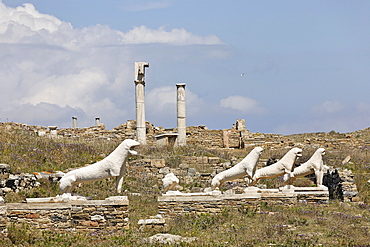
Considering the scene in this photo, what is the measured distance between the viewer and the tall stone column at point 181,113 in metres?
37.3

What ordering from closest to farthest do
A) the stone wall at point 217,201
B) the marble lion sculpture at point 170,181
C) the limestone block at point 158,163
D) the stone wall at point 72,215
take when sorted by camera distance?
the stone wall at point 72,215 < the stone wall at point 217,201 < the marble lion sculpture at point 170,181 < the limestone block at point 158,163

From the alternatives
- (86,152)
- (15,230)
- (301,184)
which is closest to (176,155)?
(86,152)

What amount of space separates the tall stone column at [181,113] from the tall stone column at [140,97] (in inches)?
124

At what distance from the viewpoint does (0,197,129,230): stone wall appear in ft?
48.0

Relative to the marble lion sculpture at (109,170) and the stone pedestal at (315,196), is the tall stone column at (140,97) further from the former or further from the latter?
the marble lion sculpture at (109,170)

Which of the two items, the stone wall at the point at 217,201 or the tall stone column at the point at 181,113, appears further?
the tall stone column at the point at 181,113

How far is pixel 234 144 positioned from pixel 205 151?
11.0 m

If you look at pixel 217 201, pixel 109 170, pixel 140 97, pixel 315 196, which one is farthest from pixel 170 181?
pixel 140 97

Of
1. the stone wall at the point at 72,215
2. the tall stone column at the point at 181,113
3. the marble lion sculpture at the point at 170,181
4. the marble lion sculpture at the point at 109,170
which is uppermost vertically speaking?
the tall stone column at the point at 181,113

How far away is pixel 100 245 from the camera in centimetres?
1283

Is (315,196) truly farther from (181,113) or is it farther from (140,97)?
(181,113)

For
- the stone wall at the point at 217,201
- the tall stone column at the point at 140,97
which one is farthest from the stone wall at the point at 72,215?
the tall stone column at the point at 140,97

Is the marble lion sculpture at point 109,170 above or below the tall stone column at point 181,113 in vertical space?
below

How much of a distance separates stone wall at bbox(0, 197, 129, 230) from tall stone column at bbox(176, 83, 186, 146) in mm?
22494
